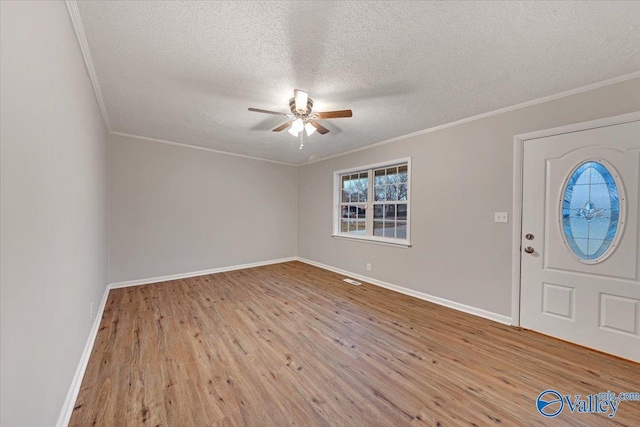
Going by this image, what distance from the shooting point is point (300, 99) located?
2.31 m

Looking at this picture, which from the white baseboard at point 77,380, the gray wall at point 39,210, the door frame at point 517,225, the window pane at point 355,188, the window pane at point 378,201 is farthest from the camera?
the window pane at point 355,188

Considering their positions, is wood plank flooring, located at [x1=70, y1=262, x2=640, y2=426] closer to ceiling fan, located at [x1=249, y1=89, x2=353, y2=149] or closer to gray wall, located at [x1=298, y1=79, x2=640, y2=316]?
gray wall, located at [x1=298, y1=79, x2=640, y2=316]

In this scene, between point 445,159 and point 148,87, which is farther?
point 445,159

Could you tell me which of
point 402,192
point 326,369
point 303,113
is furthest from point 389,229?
point 326,369

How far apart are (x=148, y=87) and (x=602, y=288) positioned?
4796 millimetres

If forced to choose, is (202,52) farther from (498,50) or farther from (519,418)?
(519,418)

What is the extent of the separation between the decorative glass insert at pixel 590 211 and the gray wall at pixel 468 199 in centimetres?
48

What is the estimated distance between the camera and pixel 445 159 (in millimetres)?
3332

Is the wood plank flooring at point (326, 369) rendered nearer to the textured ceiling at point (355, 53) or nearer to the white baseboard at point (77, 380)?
the white baseboard at point (77, 380)

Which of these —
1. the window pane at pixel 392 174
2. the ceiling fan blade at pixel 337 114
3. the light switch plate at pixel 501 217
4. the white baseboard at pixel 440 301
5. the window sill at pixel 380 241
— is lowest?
the white baseboard at pixel 440 301

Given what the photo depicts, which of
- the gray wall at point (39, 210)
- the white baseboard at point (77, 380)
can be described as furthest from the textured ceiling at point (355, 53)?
the white baseboard at point (77, 380)

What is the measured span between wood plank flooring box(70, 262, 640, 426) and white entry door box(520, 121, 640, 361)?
0.24m

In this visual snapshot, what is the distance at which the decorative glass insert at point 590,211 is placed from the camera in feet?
7.23

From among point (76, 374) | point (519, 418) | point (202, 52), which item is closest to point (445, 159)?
point (519, 418)
